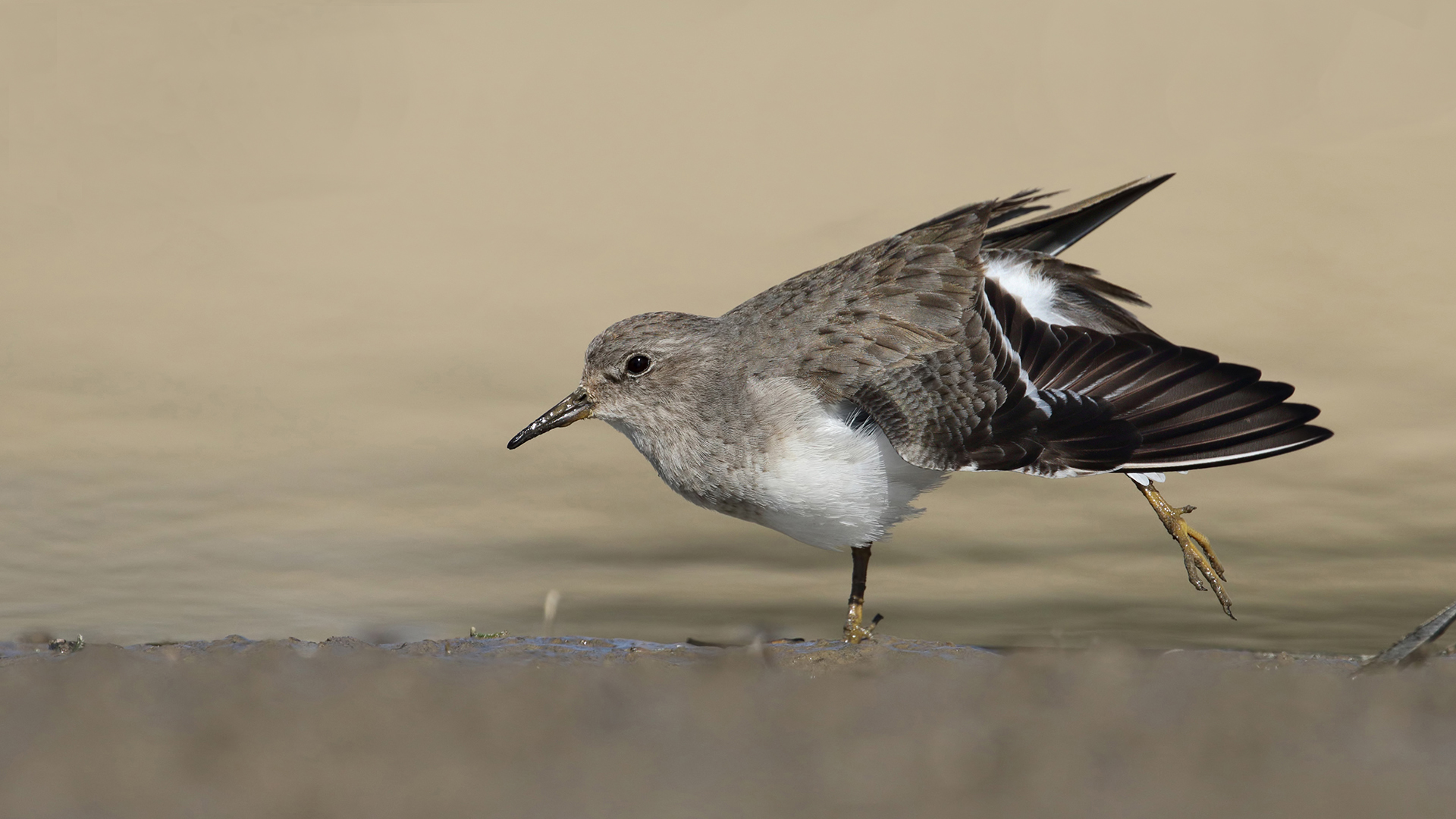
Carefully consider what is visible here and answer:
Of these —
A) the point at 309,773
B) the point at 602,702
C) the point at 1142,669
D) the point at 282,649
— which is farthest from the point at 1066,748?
the point at 282,649

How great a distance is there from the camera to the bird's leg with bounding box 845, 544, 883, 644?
916 centimetres

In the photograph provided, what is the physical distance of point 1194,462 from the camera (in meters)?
7.47

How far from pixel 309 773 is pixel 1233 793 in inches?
131

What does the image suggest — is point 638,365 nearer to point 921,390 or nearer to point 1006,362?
point 921,390

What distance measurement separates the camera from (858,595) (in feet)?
30.5

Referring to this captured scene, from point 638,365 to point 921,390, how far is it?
2.43 m

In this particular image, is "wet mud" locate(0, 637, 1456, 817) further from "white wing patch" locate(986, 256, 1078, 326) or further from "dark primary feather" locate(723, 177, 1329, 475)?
"white wing patch" locate(986, 256, 1078, 326)

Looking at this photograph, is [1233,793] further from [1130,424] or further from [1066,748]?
[1130,424]

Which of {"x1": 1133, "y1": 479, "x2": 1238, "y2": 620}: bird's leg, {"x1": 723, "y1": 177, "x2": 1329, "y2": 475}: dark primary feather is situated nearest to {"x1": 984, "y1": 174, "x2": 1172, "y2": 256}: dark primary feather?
{"x1": 723, "y1": 177, "x2": 1329, "y2": 475}: dark primary feather

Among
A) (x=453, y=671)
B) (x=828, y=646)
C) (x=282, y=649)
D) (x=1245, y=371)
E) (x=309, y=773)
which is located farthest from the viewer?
(x=828, y=646)

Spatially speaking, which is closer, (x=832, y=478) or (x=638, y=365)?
(x=832, y=478)

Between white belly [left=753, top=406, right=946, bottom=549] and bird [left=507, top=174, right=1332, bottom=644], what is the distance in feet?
0.04

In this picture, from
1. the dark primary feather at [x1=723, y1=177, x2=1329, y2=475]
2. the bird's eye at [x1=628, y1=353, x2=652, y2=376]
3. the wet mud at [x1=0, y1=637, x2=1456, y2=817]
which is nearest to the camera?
the wet mud at [x1=0, y1=637, x2=1456, y2=817]

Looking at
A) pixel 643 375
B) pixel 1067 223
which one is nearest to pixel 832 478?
pixel 643 375
